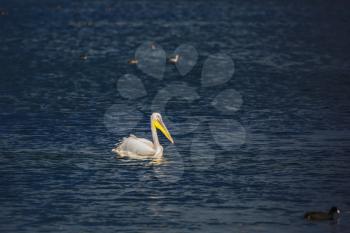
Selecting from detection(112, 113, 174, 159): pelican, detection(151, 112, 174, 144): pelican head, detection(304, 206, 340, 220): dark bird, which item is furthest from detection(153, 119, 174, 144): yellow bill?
detection(304, 206, 340, 220): dark bird

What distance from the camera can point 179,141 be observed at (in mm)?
27031

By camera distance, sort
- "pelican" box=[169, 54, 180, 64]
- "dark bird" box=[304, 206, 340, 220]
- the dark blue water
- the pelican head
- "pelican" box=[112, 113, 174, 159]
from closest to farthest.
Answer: "dark bird" box=[304, 206, 340, 220] → the dark blue water → "pelican" box=[112, 113, 174, 159] → the pelican head → "pelican" box=[169, 54, 180, 64]

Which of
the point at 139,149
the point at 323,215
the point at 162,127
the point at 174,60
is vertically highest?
the point at 174,60

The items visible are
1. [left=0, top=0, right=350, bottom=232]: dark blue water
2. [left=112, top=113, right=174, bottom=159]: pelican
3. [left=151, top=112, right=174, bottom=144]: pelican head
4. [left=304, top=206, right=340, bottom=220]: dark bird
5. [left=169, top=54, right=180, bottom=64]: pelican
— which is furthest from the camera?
[left=169, top=54, right=180, bottom=64]: pelican

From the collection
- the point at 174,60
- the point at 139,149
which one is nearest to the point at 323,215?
the point at 139,149

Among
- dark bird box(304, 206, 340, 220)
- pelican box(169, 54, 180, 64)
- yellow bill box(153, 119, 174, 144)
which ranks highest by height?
pelican box(169, 54, 180, 64)

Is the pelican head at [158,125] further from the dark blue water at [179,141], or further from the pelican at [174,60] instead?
the pelican at [174,60]

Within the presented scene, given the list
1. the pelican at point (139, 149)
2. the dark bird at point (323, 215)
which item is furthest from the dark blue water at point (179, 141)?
the pelican at point (139, 149)

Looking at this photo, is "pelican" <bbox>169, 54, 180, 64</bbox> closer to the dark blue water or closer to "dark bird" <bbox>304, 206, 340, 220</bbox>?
the dark blue water

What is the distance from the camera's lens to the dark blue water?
65.0ft

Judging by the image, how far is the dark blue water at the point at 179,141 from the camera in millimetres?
19797

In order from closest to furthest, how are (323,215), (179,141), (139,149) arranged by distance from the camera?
(323,215)
(139,149)
(179,141)

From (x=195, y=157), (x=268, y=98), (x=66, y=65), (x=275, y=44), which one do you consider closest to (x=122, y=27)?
(x=275, y=44)

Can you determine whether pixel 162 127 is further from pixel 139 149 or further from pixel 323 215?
pixel 323 215
